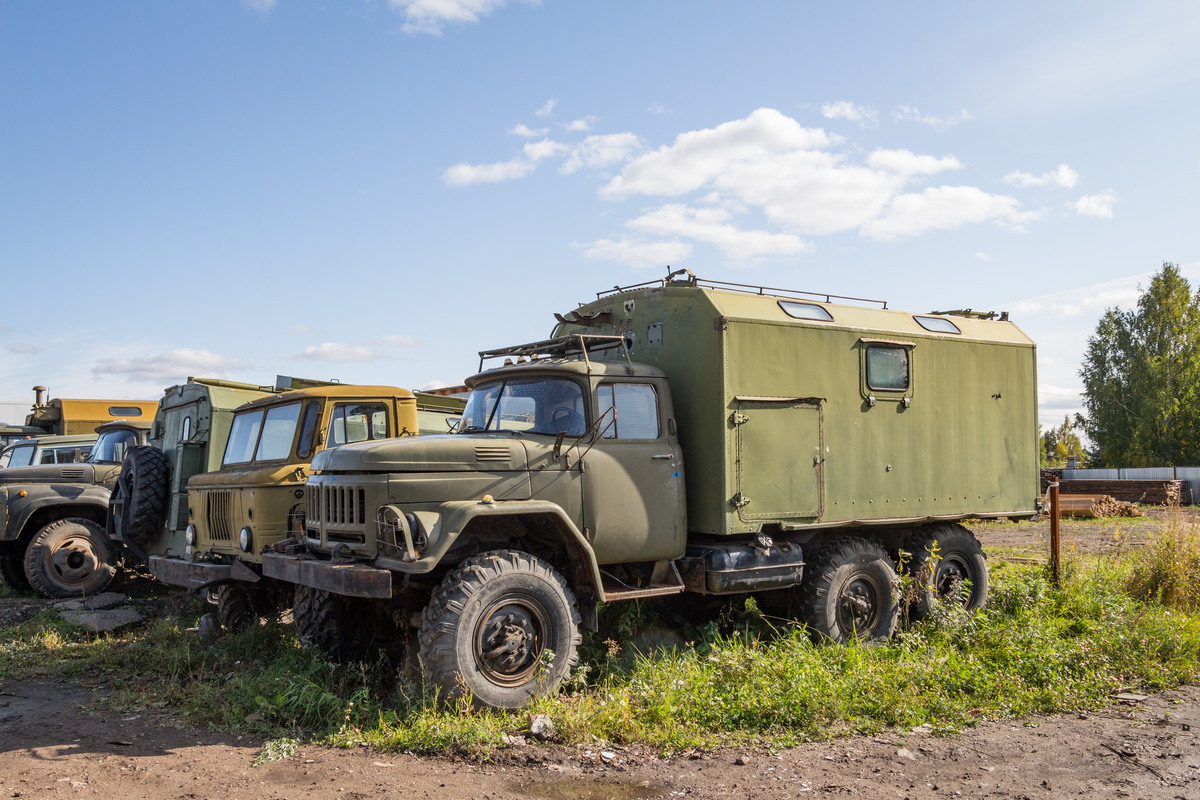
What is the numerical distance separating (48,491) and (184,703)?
6.48 meters

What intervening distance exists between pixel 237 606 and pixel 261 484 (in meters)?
1.29

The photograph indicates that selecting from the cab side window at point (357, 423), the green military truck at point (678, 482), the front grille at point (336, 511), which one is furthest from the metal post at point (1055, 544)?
the front grille at point (336, 511)

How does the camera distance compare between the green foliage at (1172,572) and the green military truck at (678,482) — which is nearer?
the green military truck at (678,482)

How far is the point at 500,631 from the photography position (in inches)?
241

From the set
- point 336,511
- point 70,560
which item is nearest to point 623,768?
point 336,511

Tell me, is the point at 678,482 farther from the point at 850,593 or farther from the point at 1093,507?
the point at 1093,507

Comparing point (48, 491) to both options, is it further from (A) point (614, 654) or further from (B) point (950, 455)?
(B) point (950, 455)

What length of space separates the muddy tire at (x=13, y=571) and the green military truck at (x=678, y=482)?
23.9ft

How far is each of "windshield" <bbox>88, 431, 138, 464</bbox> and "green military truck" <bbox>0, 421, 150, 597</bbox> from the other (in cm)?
49

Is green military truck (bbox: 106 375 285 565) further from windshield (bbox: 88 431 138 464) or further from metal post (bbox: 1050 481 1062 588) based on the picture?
metal post (bbox: 1050 481 1062 588)

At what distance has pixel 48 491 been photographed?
11594 mm

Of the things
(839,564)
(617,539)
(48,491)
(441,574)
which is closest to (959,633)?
(839,564)

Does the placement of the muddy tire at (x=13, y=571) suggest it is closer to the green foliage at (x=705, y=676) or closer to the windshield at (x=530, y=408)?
the green foliage at (x=705, y=676)

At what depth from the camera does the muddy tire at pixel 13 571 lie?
39.6 feet
